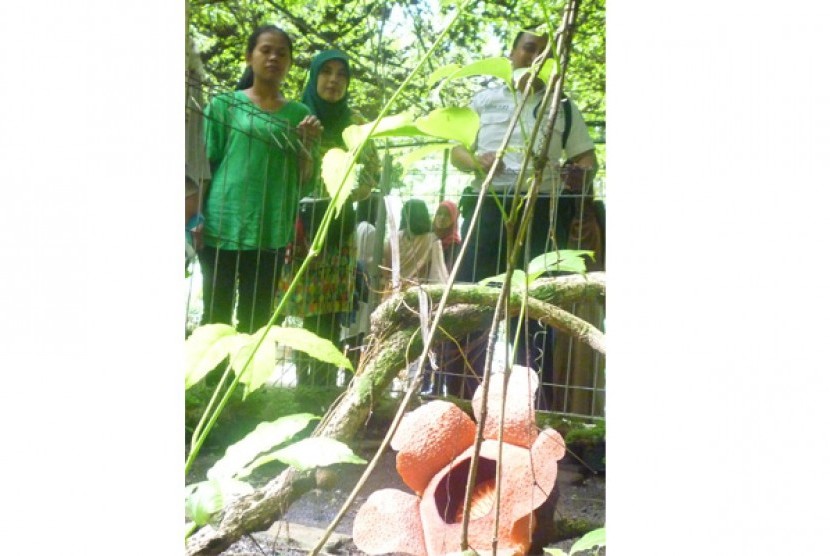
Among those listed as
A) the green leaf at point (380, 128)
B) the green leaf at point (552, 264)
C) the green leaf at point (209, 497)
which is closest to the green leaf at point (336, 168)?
the green leaf at point (380, 128)

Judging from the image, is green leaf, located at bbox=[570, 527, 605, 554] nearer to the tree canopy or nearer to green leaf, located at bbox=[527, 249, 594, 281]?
green leaf, located at bbox=[527, 249, 594, 281]

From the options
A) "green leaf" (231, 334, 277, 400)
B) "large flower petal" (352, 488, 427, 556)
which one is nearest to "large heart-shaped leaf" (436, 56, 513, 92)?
"green leaf" (231, 334, 277, 400)

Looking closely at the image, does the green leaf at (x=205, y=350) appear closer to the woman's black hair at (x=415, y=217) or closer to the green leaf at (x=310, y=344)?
the green leaf at (x=310, y=344)

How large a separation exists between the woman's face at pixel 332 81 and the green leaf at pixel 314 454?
0.48 m

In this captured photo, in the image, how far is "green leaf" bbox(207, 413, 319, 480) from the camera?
3.77 feet

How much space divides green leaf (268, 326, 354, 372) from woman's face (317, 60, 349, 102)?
0.34 metres

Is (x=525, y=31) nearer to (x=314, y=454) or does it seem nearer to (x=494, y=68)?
(x=494, y=68)

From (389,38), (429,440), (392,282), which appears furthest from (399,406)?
(389,38)

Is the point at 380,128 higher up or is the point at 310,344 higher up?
the point at 380,128

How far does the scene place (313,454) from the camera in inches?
46.6

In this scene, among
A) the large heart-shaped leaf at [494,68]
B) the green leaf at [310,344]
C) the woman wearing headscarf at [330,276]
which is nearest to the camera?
the large heart-shaped leaf at [494,68]

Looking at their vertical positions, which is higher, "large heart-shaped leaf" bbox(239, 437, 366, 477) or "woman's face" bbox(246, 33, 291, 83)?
"woman's face" bbox(246, 33, 291, 83)

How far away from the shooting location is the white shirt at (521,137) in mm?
1149

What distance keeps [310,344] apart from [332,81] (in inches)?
15.5
